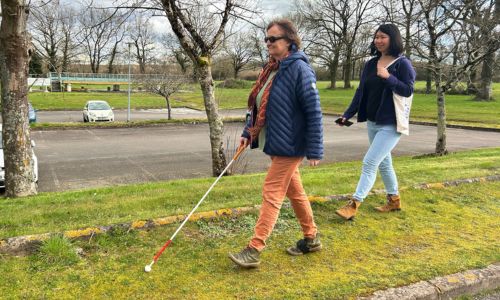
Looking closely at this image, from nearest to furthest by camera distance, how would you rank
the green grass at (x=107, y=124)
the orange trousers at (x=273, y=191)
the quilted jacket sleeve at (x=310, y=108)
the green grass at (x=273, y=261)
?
the green grass at (x=273, y=261) → the quilted jacket sleeve at (x=310, y=108) → the orange trousers at (x=273, y=191) → the green grass at (x=107, y=124)

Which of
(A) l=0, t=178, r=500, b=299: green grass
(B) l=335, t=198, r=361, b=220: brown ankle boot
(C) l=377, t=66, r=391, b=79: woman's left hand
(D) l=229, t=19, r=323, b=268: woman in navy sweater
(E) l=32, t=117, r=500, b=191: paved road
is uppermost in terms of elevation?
(C) l=377, t=66, r=391, b=79: woman's left hand

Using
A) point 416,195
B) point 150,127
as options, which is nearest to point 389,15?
point 416,195

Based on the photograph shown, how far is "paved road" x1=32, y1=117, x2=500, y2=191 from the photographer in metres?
11.1

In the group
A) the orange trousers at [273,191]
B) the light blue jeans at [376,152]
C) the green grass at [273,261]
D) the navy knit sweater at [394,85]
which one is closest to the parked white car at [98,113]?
the green grass at [273,261]

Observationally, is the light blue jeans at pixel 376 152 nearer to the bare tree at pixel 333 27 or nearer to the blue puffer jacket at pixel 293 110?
the blue puffer jacket at pixel 293 110

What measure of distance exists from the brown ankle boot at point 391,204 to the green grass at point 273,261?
10cm

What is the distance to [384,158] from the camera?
459 centimetres

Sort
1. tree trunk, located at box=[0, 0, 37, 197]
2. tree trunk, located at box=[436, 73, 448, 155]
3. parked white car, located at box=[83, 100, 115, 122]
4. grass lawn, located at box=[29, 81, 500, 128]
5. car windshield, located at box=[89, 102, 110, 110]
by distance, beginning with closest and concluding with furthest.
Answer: tree trunk, located at box=[0, 0, 37, 197]
tree trunk, located at box=[436, 73, 448, 155]
parked white car, located at box=[83, 100, 115, 122]
car windshield, located at box=[89, 102, 110, 110]
grass lawn, located at box=[29, 81, 500, 128]

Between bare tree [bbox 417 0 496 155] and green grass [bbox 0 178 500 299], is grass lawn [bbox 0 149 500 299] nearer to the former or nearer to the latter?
green grass [bbox 0 178 500 299]

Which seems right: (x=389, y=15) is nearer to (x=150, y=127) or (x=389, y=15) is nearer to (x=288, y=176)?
(x=288, y=176)

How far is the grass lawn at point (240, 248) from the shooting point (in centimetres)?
298

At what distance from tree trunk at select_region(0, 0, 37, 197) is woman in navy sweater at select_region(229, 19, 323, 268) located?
464cm

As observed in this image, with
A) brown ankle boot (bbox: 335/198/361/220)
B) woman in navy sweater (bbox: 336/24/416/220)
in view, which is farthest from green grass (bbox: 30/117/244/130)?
brown ankle boot (bbox: 335/198/361/220)

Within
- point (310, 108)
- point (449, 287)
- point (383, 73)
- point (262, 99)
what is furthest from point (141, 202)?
point (449, 287)
